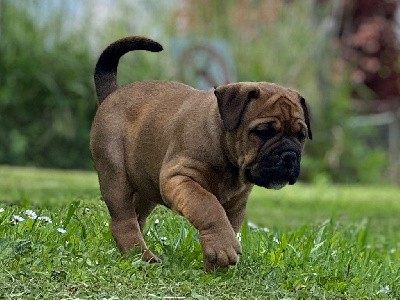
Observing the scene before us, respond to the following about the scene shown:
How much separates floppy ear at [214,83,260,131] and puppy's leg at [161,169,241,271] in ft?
1.29

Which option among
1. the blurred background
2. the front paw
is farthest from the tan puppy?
the blurred background

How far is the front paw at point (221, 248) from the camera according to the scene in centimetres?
489

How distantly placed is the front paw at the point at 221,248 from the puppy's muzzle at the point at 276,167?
0.36 metres

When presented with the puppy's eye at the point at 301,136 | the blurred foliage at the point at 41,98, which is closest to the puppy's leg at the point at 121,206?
the puppy's eye at the point at 301,136

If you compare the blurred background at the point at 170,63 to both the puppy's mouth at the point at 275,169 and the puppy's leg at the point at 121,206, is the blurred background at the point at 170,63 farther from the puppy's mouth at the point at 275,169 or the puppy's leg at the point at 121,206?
the puppy's mouth at the point at 275,169

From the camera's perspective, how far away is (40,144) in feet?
46.2

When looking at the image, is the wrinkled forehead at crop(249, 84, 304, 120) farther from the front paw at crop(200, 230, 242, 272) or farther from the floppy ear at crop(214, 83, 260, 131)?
the front paw at crop(200, 230, 242, 272)

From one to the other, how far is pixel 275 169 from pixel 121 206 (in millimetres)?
923

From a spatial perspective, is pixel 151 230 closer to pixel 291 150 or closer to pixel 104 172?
pixel 104 172

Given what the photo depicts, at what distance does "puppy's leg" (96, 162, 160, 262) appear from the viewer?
18.1 feet

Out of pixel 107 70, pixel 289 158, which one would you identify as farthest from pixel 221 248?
pixel 107 70

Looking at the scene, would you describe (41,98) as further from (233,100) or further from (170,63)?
(233,100)

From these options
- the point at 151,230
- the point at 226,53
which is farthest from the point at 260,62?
the point at 151,230

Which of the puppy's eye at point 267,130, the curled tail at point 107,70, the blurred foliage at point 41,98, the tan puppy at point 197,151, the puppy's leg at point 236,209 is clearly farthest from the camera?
the blurred foliage at point 41,98
